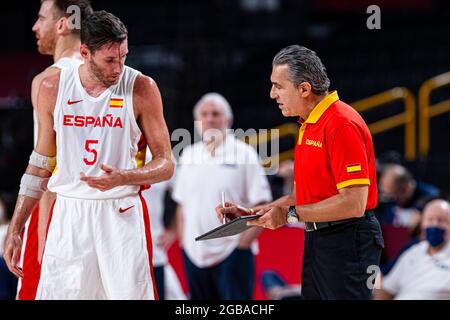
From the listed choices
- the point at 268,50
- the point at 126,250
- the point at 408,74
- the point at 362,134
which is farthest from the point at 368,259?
the point at 268,50

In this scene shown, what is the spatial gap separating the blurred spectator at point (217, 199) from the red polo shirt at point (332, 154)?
8.55ft

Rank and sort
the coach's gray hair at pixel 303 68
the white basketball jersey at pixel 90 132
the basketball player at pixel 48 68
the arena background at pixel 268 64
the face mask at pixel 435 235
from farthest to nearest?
the arena background at pixel 268 64
the face mask at pixel 435 235
the basketball player at pixel 48 68
the white basketball jersey at pixel 90 132
the coach's gray hair at pixel 303 68

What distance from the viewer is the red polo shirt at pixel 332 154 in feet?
13.2

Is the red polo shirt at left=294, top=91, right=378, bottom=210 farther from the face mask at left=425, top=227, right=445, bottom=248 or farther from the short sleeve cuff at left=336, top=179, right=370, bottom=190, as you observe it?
the face mask at left=425, top=227, right=445, bottom=248

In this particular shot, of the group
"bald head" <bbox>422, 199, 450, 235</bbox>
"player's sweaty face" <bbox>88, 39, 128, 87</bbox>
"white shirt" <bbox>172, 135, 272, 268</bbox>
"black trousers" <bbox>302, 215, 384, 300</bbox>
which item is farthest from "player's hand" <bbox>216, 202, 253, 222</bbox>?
"bald head" <bbox>422, 199, 450, 235</bbox>

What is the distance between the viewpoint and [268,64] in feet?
42.6

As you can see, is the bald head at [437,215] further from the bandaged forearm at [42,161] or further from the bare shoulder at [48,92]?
the bare shoulder at [48,92]

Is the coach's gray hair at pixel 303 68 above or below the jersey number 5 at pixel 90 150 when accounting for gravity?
above

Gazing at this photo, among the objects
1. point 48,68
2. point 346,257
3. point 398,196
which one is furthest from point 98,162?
point 398,196

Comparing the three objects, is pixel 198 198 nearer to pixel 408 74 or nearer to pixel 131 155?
pixel 131 155

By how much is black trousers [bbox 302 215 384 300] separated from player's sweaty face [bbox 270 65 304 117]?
1.94 ft

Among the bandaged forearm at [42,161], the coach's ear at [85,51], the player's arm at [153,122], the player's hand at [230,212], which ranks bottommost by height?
the player's hand at [230,212]

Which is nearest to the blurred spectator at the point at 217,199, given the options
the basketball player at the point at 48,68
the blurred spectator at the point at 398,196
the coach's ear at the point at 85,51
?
the blurred spectator at the point at 398,196

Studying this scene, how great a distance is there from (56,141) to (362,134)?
1.47 m
